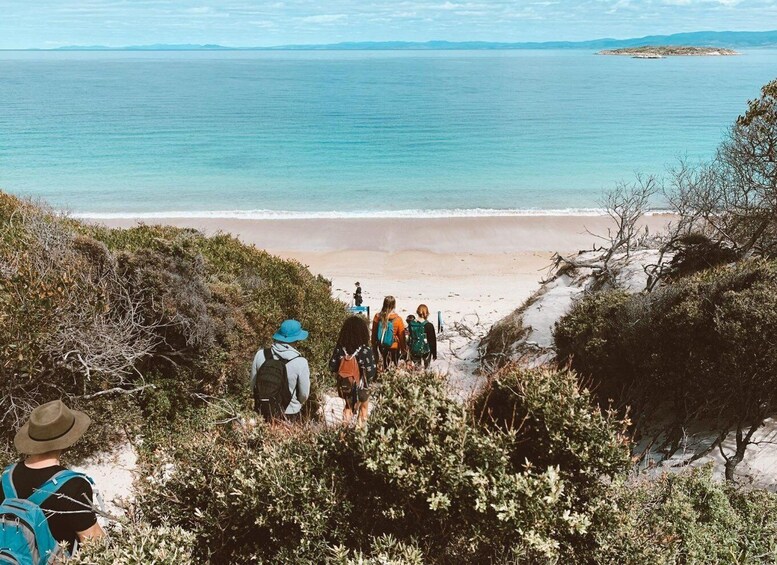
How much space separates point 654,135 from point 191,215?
39274 mm

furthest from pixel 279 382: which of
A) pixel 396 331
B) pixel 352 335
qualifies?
pixel 396 331

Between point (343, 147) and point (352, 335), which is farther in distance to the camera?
point (343, 147)

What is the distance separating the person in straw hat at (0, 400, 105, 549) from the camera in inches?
123

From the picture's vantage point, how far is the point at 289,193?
33906 millimetres

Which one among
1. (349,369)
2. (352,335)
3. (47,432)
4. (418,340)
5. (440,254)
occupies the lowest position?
(440,254)

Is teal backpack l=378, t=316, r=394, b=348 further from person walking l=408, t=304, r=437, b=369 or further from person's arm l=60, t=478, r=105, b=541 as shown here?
person's arm l=60, t=478, r=105, b=541

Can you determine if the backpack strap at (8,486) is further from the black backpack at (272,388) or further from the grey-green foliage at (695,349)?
the grey-green foliage at (695,349)

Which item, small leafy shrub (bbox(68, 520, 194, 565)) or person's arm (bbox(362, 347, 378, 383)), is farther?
person's arm (bbox(362, 347, 378, 383))

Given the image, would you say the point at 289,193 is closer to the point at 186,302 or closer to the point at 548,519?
the point at 186,302

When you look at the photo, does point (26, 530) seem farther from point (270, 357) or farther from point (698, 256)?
point (698, 256)

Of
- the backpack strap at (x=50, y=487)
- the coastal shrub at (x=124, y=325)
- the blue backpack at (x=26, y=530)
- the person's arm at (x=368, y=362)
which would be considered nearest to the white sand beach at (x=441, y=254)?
the coastal shrub at (x=124, y=325)

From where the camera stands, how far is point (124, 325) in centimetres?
669

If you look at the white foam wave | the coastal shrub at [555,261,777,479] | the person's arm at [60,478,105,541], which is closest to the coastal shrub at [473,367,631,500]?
the coastal shrub at [555,261,777,479]

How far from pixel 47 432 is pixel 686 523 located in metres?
3.93
